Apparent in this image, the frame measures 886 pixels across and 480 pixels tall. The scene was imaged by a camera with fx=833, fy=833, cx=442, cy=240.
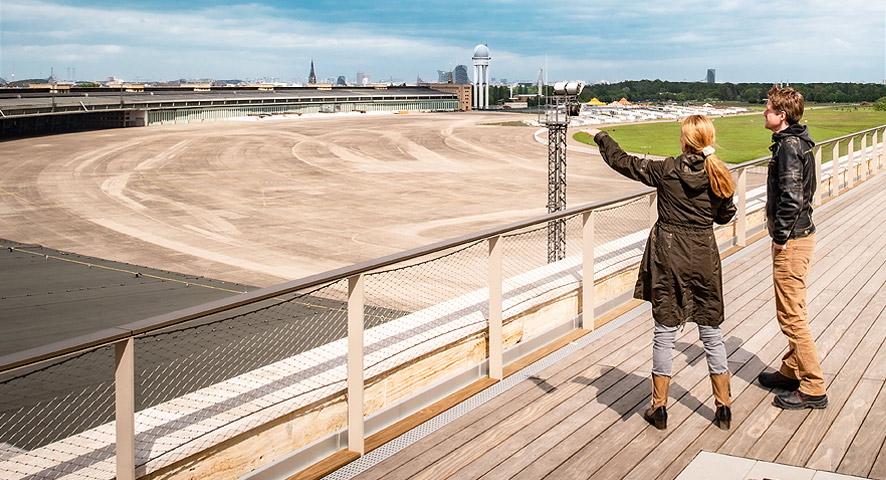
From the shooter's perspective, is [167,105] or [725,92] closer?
[167,105]

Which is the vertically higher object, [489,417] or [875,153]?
[875,153]

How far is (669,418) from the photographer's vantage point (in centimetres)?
538

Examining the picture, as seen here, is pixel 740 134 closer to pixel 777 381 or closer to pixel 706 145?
pixel 777 381

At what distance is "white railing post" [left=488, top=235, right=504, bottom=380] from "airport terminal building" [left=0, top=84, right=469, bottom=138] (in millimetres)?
73191

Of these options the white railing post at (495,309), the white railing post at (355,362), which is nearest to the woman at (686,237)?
the white railing post at (495,309)

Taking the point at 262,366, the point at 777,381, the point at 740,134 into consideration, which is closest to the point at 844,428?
the point at 777,381

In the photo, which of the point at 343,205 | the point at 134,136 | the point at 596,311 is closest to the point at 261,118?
the point at 134,136

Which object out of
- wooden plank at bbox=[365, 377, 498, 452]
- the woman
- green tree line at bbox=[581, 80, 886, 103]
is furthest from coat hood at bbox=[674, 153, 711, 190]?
green tree line at bbox=[581, 80, 886, 103]

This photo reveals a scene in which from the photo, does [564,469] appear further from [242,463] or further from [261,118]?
[261,118]

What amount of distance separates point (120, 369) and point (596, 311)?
5180mm

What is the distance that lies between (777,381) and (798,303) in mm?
745

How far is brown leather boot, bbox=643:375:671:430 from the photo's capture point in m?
5.11

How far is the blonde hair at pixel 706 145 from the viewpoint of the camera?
4742 mm

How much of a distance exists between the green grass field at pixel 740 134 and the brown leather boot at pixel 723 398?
150ft
